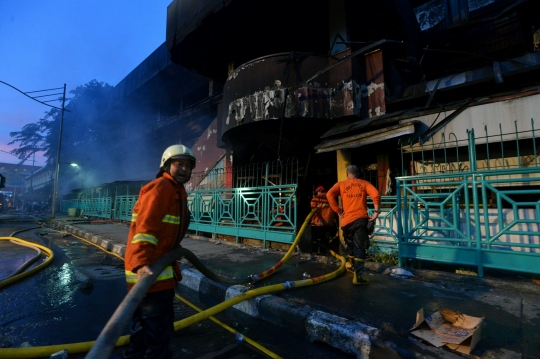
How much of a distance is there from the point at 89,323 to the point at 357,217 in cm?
367

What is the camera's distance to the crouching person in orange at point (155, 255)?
1927mm

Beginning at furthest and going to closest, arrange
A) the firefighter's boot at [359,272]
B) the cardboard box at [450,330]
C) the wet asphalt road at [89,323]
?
the firefighter's boot at [359,272] < the wet asphalt road at [89,323] < the cardboard box at [450,330]

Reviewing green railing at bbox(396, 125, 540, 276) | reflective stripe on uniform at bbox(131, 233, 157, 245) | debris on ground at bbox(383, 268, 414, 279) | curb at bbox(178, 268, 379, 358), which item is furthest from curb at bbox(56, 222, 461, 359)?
green railing at bbox(396, 125, 540, 276)

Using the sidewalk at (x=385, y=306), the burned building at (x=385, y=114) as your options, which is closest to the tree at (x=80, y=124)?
the burned building at (x=385, y=114)

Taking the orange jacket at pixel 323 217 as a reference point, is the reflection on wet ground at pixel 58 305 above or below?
below

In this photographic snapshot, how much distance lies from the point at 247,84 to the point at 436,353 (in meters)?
7.63

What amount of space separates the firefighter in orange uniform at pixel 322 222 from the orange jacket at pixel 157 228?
4.54 m

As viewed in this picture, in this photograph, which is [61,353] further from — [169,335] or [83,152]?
[83,152]

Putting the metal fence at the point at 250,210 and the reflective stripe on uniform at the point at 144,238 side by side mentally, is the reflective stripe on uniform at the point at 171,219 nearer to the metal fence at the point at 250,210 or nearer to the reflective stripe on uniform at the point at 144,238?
the reflective stripe on uniform at the point at 144,238

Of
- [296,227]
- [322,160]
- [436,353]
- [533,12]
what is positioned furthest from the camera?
[322,160]

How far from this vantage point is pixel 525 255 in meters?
3.74

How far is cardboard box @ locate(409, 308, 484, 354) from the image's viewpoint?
2164mm

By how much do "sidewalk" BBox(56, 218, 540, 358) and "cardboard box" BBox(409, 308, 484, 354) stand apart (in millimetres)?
60

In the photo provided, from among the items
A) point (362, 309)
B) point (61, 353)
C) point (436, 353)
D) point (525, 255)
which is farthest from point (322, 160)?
point (61, 353)
